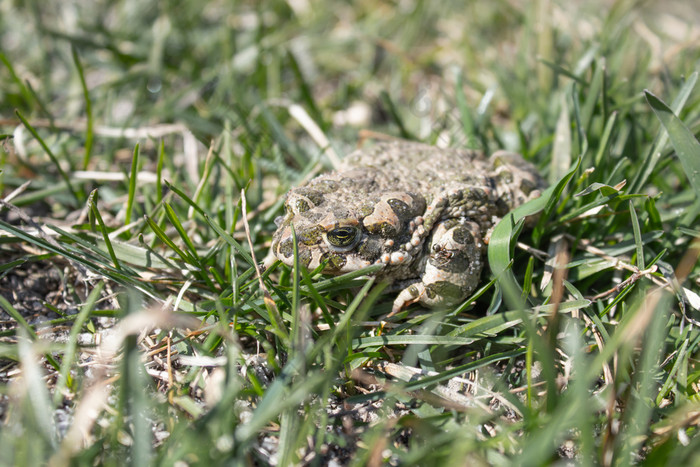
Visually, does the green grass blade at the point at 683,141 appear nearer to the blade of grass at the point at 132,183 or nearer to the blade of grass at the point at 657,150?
the blade of grass at the point at 657,150

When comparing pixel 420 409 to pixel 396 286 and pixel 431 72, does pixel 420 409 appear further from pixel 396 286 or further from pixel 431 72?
pixel 431 72

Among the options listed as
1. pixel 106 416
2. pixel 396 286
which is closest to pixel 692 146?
pixel 396 286

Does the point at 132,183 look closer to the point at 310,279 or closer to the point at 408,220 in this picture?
the point at 310,279

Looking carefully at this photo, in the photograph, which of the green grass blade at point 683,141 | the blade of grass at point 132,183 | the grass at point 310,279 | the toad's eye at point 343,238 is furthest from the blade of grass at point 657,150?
the blade of grass at point 132,183

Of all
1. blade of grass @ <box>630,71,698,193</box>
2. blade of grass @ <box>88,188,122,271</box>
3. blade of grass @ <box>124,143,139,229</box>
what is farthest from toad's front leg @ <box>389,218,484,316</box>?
blade of grass @ <box>124,143,139,229</box>

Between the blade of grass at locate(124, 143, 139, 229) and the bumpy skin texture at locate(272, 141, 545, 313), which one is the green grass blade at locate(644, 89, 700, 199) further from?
the blade of grass at locate(124, 143, 139, 229)

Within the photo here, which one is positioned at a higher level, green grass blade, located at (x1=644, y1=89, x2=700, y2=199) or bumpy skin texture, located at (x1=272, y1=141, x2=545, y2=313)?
green grass blade, located at (x1=644, y1=89, x2=700, y2=199)

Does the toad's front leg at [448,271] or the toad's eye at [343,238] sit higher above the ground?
the toad's eye at [343,238]
